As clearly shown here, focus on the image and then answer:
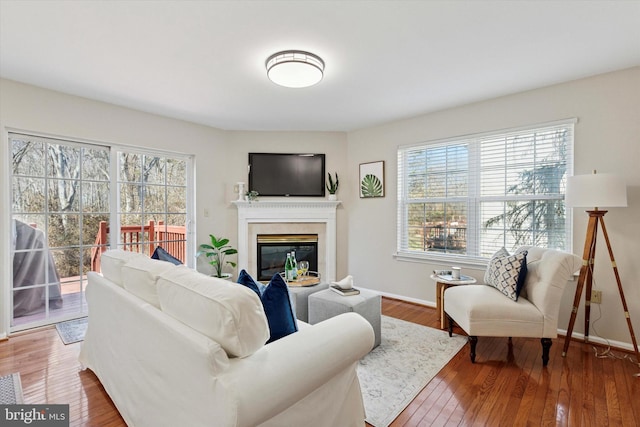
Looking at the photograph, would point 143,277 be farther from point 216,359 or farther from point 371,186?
point 371,186

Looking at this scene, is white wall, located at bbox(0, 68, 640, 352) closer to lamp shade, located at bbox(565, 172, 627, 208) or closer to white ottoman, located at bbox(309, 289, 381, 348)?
lamp shade, located at bbox(565, 172, 627, 208)

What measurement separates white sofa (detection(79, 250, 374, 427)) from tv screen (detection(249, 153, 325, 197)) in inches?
110

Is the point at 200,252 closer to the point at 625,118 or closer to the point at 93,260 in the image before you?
the point at 93,260

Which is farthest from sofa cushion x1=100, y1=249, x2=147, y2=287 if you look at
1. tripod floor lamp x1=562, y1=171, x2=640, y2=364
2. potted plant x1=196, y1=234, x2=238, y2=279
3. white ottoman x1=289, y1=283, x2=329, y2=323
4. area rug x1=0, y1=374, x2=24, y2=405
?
tripod floor lamp x1=562, y1=171, x2=640, y2=364

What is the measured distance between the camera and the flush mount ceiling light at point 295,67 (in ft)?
7.52

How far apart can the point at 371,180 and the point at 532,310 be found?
250 cm

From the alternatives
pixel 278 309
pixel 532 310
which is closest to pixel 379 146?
pixel 532 310

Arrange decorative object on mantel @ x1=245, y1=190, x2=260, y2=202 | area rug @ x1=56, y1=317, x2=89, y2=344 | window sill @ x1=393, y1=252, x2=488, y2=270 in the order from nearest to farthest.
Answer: area rug @ x1=56, y1=317, x2=89, y2=344
window sill @ x1=393, y1=252, x2=488, y2=270
decorative object on mantel @ x1=245, y1=190, x2=260, y2=202

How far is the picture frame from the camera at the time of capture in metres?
4.16

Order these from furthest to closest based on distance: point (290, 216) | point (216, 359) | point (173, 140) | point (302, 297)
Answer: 1. point (290, 216)
2. point (173, 140)
3. point (302, 297)
4. point (216, 359)

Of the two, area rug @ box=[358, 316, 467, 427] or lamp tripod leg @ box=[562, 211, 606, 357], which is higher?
lamp tripod leg @ box=[562, 211, 606, 357]

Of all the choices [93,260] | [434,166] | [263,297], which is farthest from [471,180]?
[93,260]

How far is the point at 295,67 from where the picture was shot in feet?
7.59

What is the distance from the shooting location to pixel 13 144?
2.86 m
